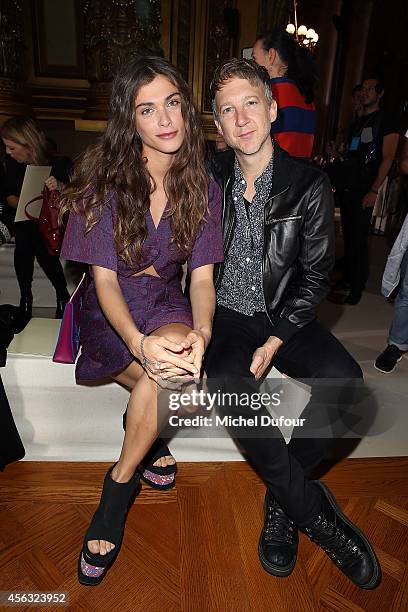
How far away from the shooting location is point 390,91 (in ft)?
33.1

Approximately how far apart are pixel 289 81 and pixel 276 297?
1.29 meters

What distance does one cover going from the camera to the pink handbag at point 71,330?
5.48ft

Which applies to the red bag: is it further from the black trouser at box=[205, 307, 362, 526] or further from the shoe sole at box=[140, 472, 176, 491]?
the shoe sole at box=[140, 472, 176, 491]

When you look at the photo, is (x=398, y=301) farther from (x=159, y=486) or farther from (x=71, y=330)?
(x=71, y=330)

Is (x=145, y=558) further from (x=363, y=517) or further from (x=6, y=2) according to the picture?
(x=6, y=2)

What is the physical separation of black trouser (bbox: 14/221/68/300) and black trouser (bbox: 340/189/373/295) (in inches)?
83.4

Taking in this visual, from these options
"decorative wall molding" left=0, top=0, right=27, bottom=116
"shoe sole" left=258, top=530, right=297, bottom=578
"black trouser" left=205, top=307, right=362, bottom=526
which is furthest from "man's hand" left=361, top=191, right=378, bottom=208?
"decorative wall molding" left=0, top=0, right=27, bottom=116

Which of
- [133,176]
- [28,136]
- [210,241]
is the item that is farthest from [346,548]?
[28,136]

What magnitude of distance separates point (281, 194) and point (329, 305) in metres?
→ 1.98

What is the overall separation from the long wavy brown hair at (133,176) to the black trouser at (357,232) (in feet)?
6.82

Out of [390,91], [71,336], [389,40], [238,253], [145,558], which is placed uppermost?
[389,40]

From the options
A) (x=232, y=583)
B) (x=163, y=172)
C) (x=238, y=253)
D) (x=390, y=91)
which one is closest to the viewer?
(x=232, y=583)

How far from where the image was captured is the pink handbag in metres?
1.67

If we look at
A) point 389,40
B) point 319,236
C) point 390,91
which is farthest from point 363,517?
point 389,40
